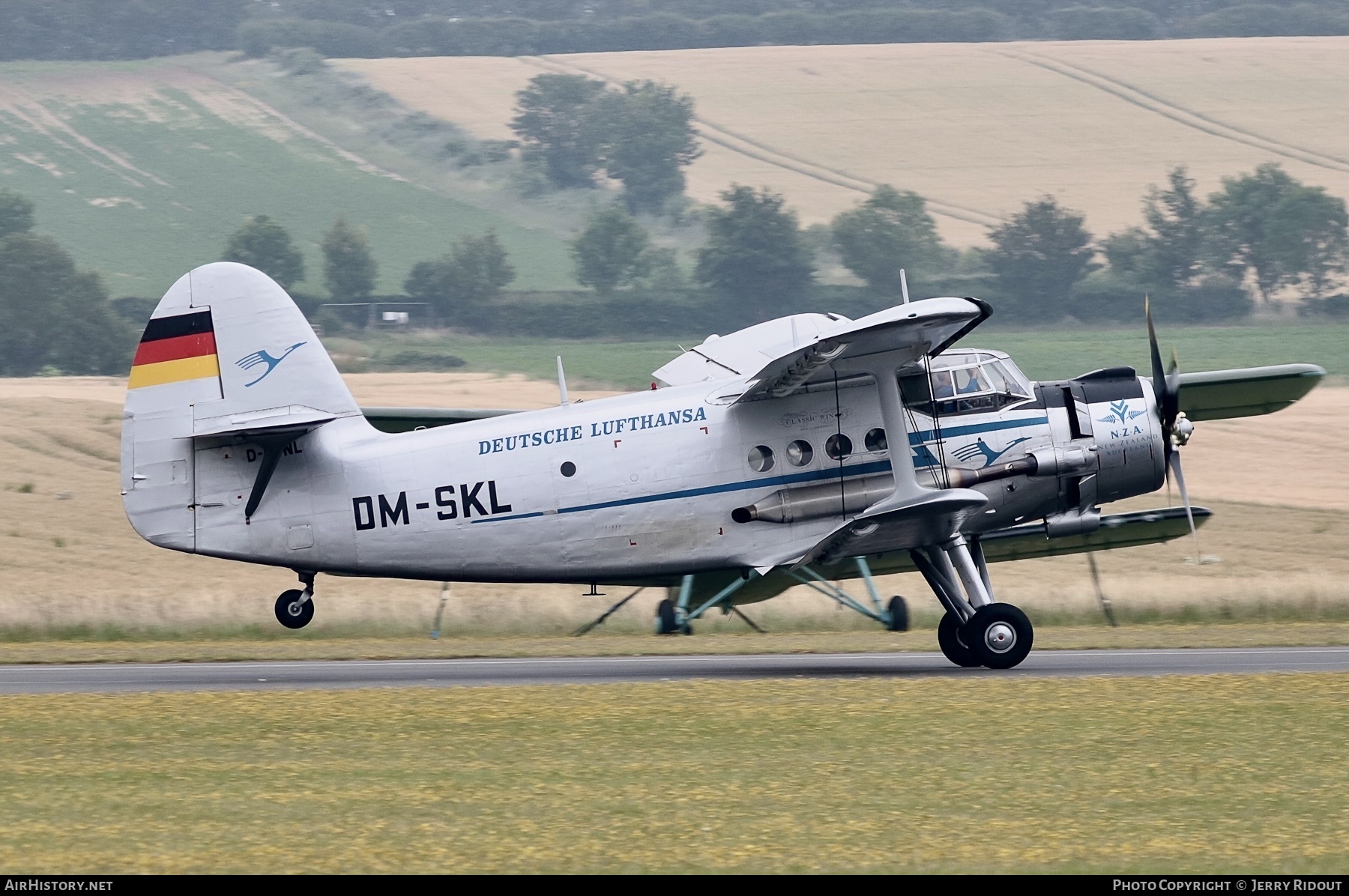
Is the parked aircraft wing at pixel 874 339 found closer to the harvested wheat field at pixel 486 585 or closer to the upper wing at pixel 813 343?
the upper wing at pixel 813 343

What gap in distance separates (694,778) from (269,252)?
66.9 metres

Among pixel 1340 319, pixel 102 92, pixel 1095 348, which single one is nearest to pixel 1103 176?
pixel 1340 319

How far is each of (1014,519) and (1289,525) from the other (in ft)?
68.3

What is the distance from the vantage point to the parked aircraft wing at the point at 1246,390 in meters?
20.8

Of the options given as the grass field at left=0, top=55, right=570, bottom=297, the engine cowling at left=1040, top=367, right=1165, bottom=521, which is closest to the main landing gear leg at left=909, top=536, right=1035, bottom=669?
the engine cowling at left=1040, top=367, right=1165, bottom=521

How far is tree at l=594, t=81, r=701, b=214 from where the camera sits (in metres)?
85.7

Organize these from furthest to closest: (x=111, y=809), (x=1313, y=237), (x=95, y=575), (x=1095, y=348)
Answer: (x=1313, y=237)
(x=1095, y=348)
(x=95, y=575)
(x=111, y=809)

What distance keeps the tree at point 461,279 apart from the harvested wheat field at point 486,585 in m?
16.3

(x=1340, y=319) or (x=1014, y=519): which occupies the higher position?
(x=1340, y=319)

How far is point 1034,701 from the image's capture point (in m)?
14.6

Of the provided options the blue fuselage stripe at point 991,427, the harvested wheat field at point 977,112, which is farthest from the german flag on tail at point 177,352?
the harvested wheat field at point 977,112

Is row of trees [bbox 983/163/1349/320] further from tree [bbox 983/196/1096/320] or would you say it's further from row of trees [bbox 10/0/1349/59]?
row of trees [bbox 10/0/1349/59]

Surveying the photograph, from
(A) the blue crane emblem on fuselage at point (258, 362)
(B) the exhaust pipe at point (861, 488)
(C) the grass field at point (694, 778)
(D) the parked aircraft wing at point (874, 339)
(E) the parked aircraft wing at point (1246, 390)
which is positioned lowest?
(C) the grass field at point (694, 778)
